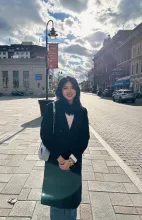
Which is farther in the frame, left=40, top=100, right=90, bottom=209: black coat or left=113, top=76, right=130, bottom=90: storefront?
left=113, top=76, right=130, bottom=90: storefront

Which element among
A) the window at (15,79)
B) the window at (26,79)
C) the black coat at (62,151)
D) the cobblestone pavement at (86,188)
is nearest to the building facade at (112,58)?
the window at (26,79)

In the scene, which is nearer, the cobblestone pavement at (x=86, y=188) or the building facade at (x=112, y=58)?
the cobblestone pavement at (x=86, y=188)

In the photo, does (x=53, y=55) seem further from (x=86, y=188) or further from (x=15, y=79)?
(x=15, y=79)

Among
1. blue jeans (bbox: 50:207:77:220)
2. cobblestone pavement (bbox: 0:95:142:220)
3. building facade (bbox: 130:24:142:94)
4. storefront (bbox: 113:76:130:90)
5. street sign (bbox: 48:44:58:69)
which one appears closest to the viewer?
blue jeans (bbox: 50:207:77:220)

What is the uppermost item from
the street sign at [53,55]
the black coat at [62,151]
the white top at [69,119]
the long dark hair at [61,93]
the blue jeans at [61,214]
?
the street sign at [53,55]

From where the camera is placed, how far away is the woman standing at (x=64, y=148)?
1.84 meters

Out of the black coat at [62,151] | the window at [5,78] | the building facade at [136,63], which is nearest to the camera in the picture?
the black coat at [62,151]

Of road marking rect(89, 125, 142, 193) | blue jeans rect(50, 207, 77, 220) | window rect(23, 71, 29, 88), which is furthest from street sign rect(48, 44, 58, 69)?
window rect(23, 71, 29, 88)

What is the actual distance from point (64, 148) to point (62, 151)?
4cm

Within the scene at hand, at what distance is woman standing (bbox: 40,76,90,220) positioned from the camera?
184cm

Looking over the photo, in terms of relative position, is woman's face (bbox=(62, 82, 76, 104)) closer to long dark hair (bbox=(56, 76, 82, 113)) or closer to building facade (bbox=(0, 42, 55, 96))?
long dark hair (bbox=(56, 76, 82, 113))

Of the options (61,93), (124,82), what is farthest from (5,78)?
(61,93)

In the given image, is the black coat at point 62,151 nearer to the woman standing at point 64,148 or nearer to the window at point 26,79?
the woman standing at point 64,148

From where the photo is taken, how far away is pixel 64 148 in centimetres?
187
